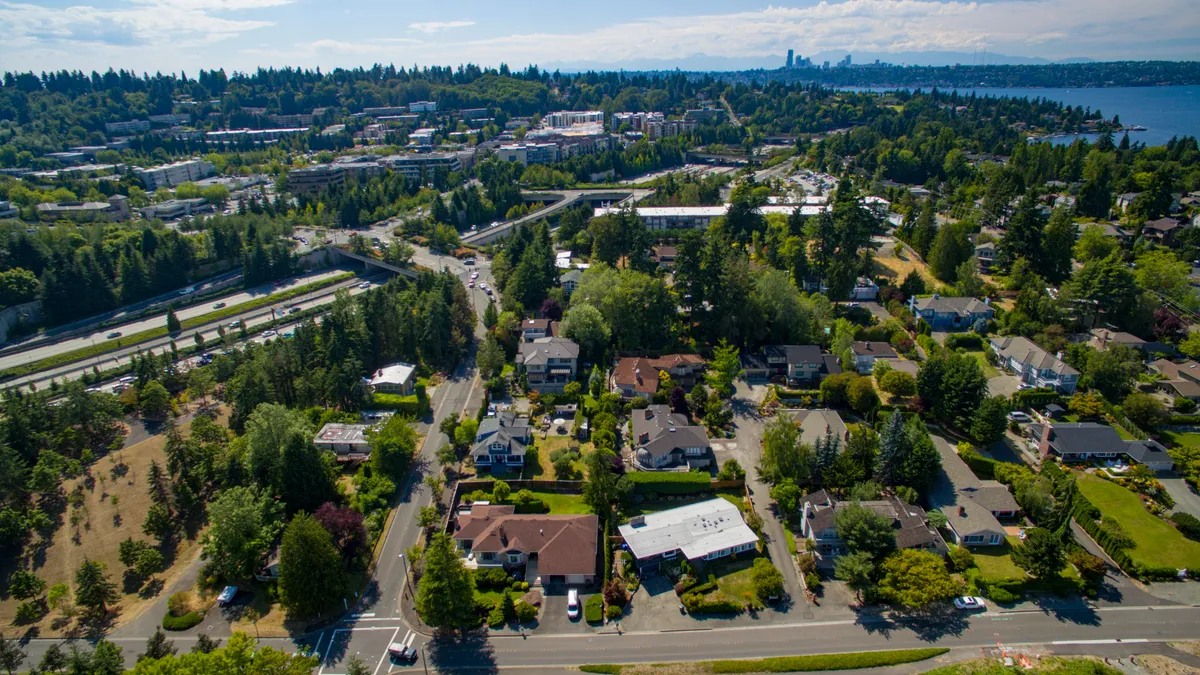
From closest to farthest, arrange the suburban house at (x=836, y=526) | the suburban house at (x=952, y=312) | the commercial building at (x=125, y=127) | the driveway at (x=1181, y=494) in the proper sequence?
the suburban house at (x=836, y=526) → the driveway at (x=1181, y=494) → the suburban house at (x=952, y=312) → the commercial building at (x=125, y=127)

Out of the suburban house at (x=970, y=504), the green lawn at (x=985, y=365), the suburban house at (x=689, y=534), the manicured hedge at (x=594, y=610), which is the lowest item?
the manicured hedge at (x=594, y=610)

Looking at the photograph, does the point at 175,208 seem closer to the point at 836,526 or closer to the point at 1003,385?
the point at 836,526

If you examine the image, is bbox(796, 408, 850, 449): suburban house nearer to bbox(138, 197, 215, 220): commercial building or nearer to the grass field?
the grass field

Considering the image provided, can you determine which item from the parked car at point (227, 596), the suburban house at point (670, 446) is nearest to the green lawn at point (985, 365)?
the suburban house at point (670, 446)

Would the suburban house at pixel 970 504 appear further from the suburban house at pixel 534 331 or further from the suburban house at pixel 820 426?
the suburban house at pixel 534 331

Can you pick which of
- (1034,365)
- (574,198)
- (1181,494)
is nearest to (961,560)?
(1181,494)

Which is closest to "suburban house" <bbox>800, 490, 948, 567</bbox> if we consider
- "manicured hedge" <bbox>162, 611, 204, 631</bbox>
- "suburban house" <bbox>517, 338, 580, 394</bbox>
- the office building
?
"suburban house" <bbox>517, 338, 580, 394</bbox>

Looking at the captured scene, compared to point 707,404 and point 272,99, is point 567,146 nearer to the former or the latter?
point 707,404
